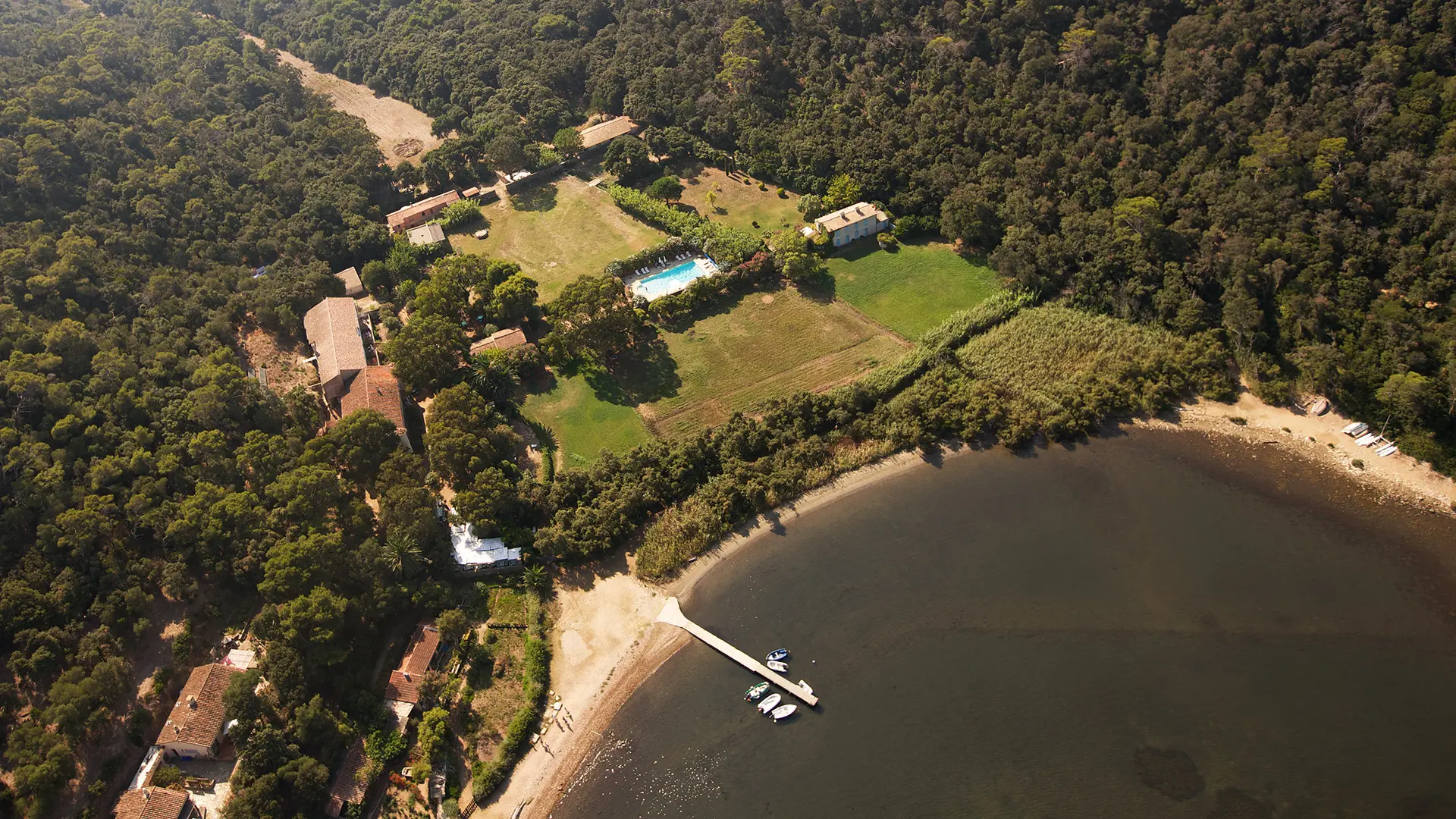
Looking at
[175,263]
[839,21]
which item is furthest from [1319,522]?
[175,263]

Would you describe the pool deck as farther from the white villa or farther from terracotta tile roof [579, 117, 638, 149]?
terracotta tile roof [579, 117, 638, 149]

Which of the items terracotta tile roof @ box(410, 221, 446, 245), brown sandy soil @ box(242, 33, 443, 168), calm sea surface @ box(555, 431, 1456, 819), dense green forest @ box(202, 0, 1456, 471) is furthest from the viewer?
brown sandy soil @ box(242, 33, 443, 168)

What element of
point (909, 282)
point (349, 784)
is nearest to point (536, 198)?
point (909, 282)

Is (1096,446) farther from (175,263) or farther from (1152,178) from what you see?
(175,263)

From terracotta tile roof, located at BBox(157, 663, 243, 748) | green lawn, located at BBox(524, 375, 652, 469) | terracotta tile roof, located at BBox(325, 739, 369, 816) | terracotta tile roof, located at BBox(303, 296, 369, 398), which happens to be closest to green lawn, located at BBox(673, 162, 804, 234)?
green lawn, located at BBox(524, 375, 652, 469)

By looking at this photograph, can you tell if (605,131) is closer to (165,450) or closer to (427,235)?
(427,235)

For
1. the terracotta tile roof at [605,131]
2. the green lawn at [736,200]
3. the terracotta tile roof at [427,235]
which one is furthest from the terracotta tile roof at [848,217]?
the terracotta tile roof at [427,235]
